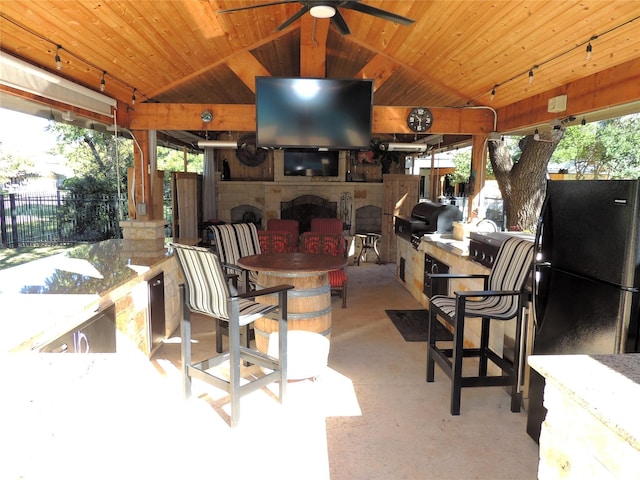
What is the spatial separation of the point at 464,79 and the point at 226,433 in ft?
12.8

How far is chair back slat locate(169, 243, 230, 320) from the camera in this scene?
249 centimetres

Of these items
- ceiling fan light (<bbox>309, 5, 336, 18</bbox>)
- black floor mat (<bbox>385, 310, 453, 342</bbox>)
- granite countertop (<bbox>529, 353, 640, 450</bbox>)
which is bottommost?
black floor mat (<bbox>385, 310, 453, 342</bbox>)

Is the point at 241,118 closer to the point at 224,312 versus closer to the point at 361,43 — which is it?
the point at 361,43

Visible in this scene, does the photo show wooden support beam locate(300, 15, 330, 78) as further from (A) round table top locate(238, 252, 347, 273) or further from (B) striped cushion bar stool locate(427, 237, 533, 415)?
(B) striped cushion bar stool locate(427, 237, 533, 415)

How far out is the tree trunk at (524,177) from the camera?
631cm

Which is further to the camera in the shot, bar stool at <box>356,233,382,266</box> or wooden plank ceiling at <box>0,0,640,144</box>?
bar stool at <box>356,233,382,266</box>

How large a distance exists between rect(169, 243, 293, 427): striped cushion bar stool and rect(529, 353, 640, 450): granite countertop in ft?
5.51

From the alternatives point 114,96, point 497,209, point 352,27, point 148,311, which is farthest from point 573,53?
point 497,209

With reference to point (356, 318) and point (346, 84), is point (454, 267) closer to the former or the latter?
point (356, 318)

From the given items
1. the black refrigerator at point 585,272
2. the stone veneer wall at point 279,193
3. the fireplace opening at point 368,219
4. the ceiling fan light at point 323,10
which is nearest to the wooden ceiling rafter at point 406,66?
the ceiling fan light at point 323,10

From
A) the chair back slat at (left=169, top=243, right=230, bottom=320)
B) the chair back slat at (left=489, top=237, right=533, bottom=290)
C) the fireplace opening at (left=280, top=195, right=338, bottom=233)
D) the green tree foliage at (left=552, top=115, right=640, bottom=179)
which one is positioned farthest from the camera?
the green tree foliage at (left=552, top=115, right=640, bottom=179)

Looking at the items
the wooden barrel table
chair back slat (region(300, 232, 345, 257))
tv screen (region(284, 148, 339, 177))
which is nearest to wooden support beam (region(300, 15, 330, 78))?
chair back slat (region(300, 232, 345, 257))

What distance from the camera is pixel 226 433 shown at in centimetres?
254

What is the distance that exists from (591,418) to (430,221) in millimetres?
4650
